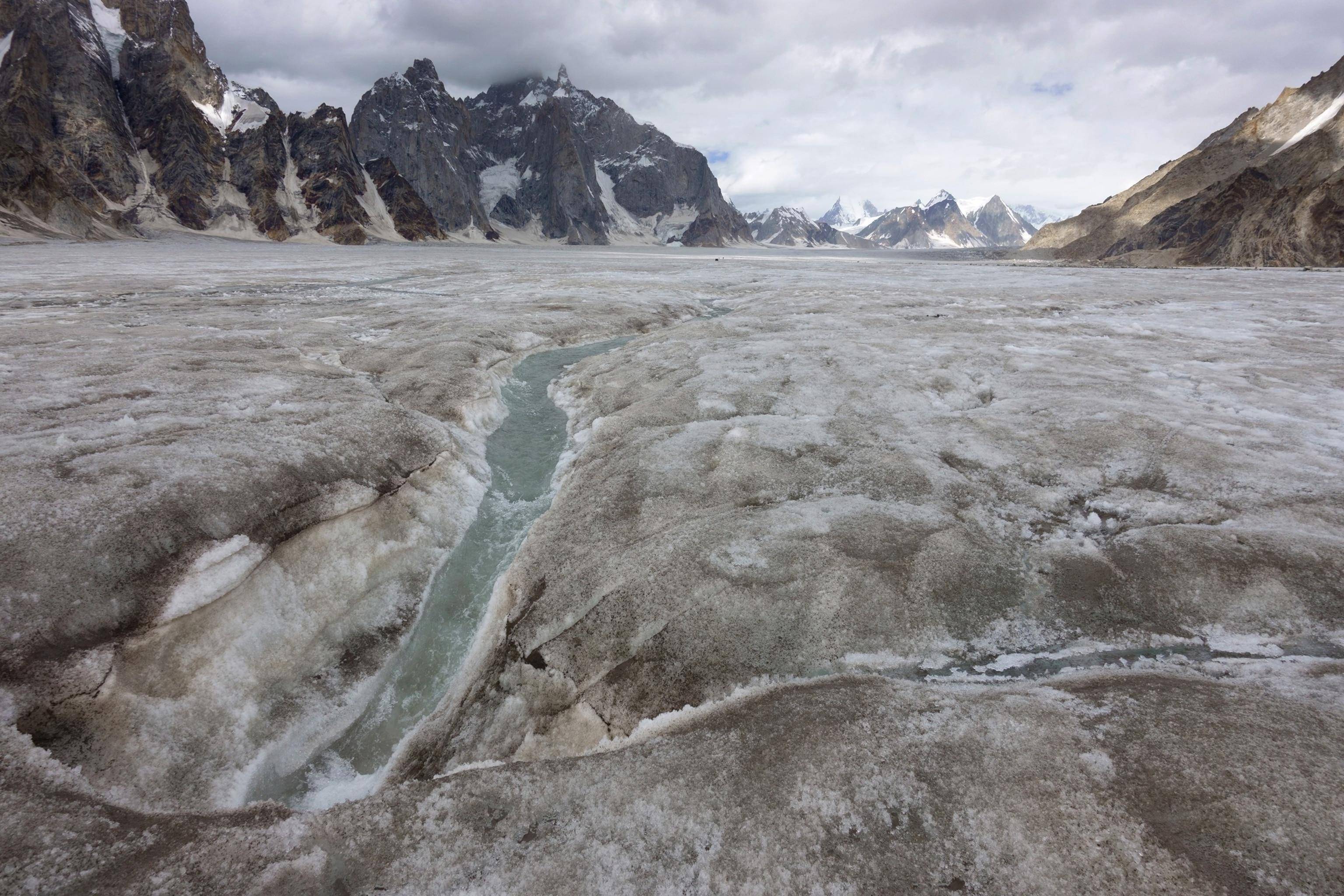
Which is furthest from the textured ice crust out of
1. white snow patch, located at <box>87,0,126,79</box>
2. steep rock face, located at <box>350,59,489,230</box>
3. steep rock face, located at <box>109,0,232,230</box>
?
steep rock face, located at <box>350,59,489,230</box>

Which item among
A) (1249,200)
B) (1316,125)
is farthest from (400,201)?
(1316,125)

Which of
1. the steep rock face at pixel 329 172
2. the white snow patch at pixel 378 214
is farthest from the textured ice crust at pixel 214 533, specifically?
the white snow patch at pixel 378 214

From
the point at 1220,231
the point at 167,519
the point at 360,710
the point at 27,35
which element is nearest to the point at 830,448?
the point at 360,710

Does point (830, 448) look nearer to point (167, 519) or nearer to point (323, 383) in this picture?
point (167, 519)

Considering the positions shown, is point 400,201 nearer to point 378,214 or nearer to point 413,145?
point 378,214

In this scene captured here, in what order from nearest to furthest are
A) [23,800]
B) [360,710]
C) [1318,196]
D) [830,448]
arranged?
[23,800] → [360,710] → [830,448] → [1318,196]
